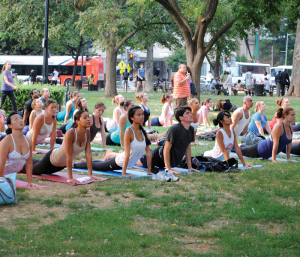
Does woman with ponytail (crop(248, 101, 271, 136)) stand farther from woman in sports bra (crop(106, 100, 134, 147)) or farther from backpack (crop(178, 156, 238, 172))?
backpack (crop(178, 156, 238, 172))

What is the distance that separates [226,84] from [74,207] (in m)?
30.3

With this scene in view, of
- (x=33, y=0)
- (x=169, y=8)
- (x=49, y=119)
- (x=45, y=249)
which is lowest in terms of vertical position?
(x=45, y=249)

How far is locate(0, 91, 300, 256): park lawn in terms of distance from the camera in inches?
163

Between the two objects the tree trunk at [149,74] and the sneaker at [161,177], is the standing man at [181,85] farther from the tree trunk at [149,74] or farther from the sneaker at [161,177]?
the tree trunk at [149,74]

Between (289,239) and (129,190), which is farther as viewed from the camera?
(129,190)

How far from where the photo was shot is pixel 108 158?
7.87 metres

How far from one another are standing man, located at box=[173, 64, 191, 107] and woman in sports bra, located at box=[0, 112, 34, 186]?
8336 mm

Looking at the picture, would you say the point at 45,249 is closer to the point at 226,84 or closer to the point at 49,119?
the point at 49,119

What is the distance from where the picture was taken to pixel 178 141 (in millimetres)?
7352

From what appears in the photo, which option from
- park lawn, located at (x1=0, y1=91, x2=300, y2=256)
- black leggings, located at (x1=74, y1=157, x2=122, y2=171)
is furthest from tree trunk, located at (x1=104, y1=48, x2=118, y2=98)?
park lawn, located at (x1=0, y1=91, x2=300, y2=256)

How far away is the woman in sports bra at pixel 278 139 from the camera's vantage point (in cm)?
835

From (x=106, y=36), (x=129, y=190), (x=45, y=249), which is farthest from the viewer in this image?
(x=106, y=36)

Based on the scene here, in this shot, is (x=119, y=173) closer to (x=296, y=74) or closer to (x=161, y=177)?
(x=161, y=177)

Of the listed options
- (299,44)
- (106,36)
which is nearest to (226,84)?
(299,44)
